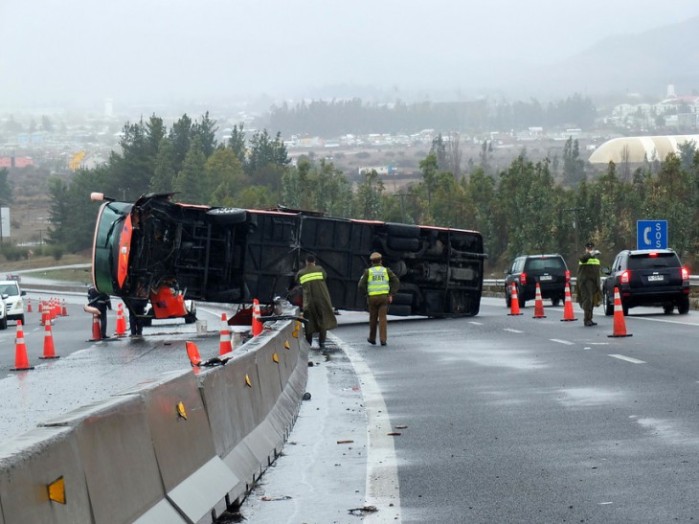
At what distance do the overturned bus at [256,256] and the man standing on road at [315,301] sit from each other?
8.10 metres

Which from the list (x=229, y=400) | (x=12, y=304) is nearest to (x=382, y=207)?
(x=12, y=304)

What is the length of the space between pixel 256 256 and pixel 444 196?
8515 centimetres

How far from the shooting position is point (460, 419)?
1370 centimetres

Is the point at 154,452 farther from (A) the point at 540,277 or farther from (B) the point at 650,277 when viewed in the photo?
(A) the point at 540,277

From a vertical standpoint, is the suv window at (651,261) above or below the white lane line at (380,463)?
above

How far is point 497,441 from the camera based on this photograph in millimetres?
11914

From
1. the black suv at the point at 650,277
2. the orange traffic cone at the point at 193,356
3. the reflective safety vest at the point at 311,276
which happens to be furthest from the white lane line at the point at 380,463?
the black suv at the point at 650,277

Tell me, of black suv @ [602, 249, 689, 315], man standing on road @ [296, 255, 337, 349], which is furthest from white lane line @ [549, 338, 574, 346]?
black suv @ [602, 249, 689, 315]

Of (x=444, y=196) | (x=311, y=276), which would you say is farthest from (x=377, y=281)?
(x=444, y=196)

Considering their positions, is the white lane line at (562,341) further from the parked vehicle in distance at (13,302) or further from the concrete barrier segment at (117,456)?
the parked vehicle in distance at (13,302)

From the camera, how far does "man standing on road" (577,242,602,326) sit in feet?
102

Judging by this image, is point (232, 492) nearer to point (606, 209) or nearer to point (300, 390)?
point (300, 390)

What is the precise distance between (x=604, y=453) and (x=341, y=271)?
27.5 m

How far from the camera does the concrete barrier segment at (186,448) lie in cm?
725
